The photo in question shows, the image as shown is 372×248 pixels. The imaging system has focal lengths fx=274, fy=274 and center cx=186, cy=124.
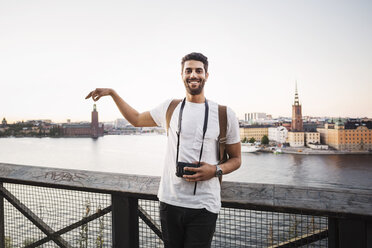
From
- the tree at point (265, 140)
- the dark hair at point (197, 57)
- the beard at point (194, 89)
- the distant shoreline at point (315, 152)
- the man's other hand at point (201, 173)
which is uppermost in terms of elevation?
the dark hair at point (197, 57)

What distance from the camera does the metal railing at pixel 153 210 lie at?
1137 millimetres

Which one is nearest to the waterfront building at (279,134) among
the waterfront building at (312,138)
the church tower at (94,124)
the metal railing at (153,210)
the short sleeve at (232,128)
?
the waterfront building at (312,138)

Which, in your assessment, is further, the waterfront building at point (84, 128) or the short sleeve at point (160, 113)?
the waterfront building at point (84, 128)

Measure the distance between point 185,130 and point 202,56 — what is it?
14.5 inches

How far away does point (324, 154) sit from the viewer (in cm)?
5984

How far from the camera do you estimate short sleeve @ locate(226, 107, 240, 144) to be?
122cm

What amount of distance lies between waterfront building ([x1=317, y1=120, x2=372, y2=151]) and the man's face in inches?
2775

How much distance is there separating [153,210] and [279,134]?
78.0 meters

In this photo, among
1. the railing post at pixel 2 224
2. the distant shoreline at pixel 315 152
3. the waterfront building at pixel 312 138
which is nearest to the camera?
the railing post at pixel 2 224

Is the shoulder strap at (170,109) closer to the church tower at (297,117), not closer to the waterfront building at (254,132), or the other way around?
the waterfront building at (254,132)

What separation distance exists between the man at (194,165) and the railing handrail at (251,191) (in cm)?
15

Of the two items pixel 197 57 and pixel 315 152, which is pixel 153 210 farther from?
pixel 315 152

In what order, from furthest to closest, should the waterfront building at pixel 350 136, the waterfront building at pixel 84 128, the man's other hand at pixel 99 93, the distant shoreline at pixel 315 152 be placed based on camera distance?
the waterfront building at pixel 84 128 < the waterfront building at pixel 350 136 < the distant shoreline at pixel 315 152 < the man's other hand at pixel 99 93

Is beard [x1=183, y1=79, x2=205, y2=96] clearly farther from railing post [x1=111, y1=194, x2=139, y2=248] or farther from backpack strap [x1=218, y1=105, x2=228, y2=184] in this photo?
railing post [x1=111, y1=194, x2=139, y2=248]
